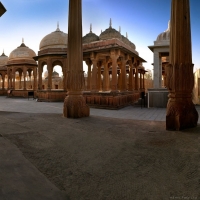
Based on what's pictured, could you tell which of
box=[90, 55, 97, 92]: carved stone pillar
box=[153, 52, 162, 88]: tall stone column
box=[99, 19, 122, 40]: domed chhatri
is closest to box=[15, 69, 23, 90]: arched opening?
box=[99, 19, 122, 40]: domed chhatri

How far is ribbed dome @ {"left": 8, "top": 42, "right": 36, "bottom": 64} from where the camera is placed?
2561cm

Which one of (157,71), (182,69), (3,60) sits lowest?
(182,69)

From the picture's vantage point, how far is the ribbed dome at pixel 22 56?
84.0ft

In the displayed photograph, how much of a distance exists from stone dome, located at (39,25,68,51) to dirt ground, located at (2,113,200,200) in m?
17.1

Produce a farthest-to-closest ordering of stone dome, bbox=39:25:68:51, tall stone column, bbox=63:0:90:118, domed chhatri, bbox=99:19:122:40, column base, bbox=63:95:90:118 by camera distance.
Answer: stone dome, bbox=39:25:68:51
domed chhatri, bbox=99:19:122:40
tall stone column, bbox=63:0:90:118
column base, bbox=63:95:90:118

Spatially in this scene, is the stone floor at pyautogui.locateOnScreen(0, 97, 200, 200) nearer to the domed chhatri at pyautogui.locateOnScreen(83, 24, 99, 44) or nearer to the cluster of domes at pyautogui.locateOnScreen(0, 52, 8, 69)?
the domed chhatri at pyautogui.locateOnScreen(83, 24, 99, 44)

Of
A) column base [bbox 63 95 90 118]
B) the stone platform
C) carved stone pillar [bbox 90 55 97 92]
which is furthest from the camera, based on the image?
carved stone pillar [bbox 90 55 97 92]

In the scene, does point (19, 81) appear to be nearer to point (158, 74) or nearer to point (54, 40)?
point (54, 40)

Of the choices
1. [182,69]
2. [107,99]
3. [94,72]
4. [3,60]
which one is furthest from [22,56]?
[182,69]

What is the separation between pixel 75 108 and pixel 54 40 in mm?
15448

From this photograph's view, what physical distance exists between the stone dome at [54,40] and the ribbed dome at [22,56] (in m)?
6.16

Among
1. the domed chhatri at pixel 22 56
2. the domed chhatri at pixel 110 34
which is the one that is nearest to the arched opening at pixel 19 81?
the domed chhatri at pixel 22 56

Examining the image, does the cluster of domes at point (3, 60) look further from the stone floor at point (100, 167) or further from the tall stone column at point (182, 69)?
the tall stone column at point (182, 69)

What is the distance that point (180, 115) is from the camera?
4312mm
